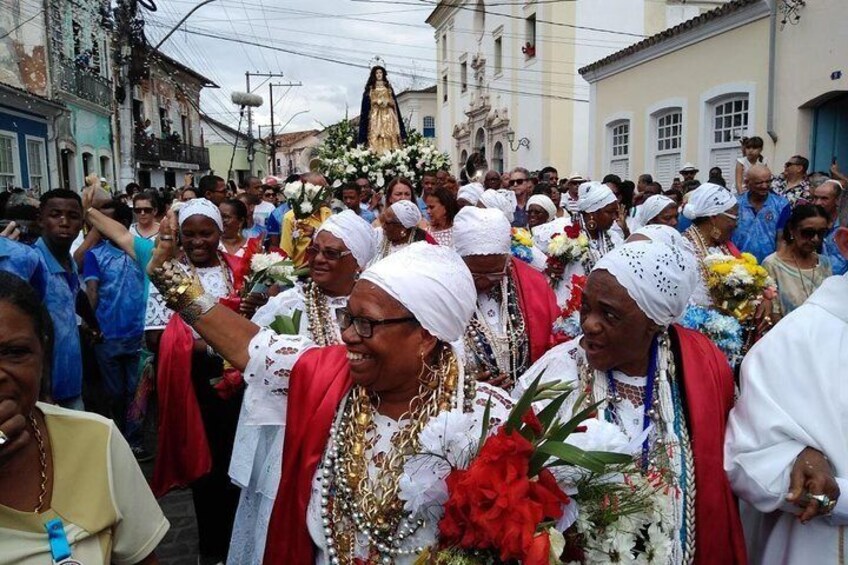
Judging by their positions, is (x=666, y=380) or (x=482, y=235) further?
(x=482, y=235)

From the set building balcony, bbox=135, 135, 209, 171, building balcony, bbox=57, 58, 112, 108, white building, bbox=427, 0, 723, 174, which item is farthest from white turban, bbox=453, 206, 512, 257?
building balcony, bbox=135, 135, 209, 171

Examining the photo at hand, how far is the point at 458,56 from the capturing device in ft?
123

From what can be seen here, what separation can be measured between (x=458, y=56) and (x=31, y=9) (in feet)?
73.9

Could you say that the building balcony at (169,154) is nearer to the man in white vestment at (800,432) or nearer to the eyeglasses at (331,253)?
the eyeglasses at (331,253)

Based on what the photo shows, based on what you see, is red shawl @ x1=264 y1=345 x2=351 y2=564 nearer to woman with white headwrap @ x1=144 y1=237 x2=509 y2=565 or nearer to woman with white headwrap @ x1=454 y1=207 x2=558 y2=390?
woman with white headwrap @ x1=144 y1=237 x2=509 y2=565

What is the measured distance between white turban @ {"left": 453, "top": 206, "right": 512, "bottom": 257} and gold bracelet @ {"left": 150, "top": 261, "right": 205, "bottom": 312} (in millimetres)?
1820

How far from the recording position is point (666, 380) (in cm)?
248

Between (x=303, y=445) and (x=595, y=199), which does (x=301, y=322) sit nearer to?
(x=303, y=445)

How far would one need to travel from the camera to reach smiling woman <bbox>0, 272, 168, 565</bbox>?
1.61 metres

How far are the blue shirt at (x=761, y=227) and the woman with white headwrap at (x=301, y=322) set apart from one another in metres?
5.04

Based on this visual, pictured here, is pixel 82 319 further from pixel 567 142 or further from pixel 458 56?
pixel 458 56

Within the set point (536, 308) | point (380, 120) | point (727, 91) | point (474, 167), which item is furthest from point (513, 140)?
point (536, 308)

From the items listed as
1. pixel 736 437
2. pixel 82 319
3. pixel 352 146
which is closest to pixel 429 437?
pixel 736 437

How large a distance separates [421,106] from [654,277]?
5189 cm
